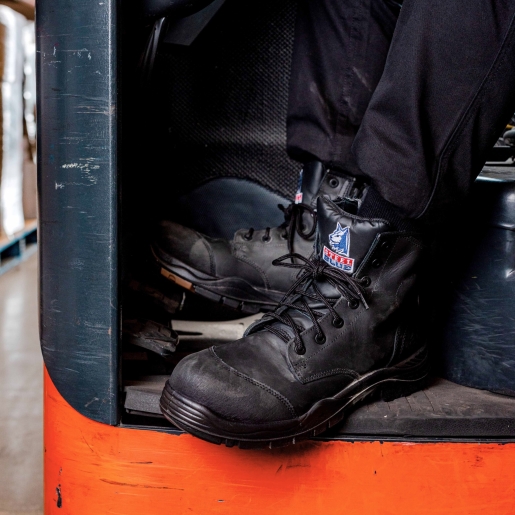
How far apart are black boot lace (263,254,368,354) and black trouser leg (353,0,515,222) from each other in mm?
112

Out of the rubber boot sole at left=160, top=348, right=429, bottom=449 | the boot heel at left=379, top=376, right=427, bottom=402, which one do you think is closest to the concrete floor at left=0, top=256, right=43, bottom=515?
the rubber boot sole at left=160, top=348, right=429, bottom=449

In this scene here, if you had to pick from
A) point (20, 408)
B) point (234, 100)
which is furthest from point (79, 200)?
point (20, 408)

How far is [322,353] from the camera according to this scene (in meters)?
0.72

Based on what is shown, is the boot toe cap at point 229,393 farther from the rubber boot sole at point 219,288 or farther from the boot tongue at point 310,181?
the boot tongue at point 310,181

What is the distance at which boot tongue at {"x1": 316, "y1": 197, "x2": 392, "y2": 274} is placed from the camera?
0.72m

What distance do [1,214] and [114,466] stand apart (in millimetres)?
2248

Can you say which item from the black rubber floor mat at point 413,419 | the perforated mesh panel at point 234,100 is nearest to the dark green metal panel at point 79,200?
the black rubber floor mat at point 413,419

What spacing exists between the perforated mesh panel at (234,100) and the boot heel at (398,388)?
54cm

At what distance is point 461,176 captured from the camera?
71cm

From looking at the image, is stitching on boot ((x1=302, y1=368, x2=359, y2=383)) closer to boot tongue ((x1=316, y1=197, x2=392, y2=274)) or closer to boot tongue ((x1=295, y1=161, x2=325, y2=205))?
boot tongue ((x1=316, y1=197, x2=392, y2=274))

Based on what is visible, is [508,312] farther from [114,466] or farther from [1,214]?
[1,214]

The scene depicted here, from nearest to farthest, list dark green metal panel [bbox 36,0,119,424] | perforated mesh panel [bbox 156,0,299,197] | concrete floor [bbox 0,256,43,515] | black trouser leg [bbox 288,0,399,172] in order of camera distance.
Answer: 1. dark green metal panel [bbox 36,0,119,424]
2. black trouser leg [bbox 288,0,399,172]
3. concrete floor [bbox 0,256,43,515]
4. perforated mesh panel [bbox 156,0,299,197]

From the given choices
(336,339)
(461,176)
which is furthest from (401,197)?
(336,339)

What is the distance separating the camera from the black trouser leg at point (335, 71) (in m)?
0.95
